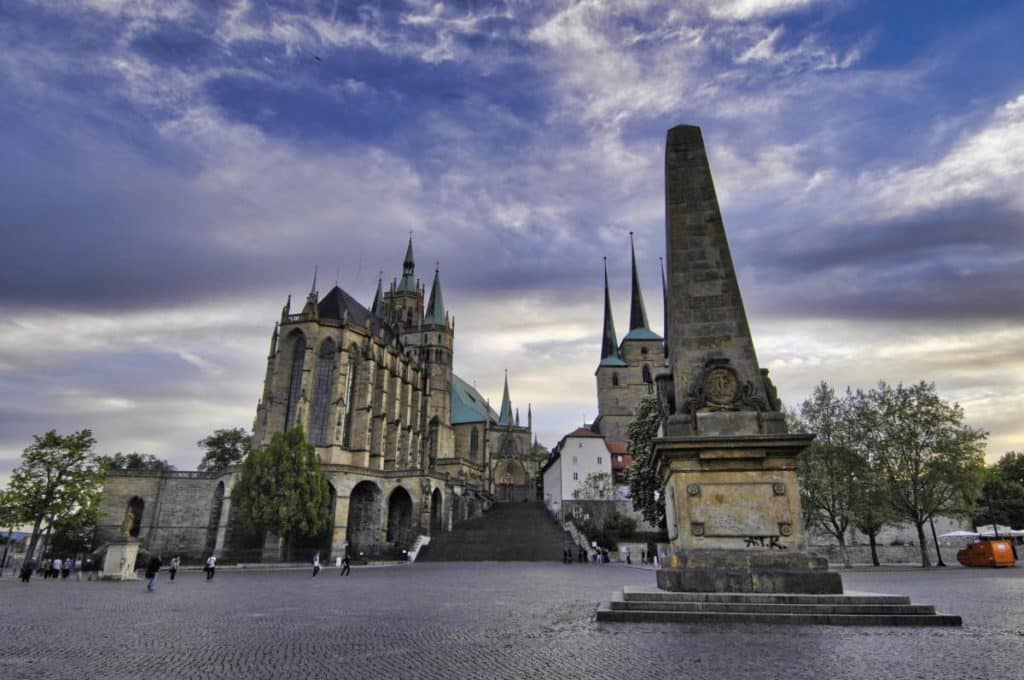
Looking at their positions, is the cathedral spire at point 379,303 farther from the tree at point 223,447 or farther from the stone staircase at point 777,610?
→ the stone staircase at point 777,610

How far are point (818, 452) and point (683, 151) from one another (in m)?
26.7

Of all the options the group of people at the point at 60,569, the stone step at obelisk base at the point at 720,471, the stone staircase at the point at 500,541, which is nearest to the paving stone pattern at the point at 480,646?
the stone step at obelisk base at the point at 720,471

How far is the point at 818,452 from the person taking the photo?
31219mm

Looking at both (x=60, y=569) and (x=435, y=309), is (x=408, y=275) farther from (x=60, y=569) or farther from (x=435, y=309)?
(x=60, y=569)

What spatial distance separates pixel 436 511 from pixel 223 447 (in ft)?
88.3

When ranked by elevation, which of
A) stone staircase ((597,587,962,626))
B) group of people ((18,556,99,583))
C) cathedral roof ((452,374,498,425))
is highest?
cathedral roof ((452,374,498,425))

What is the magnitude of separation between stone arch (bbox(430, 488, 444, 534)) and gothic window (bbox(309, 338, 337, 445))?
9758mm

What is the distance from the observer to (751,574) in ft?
24.5

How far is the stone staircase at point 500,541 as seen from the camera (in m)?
37.8

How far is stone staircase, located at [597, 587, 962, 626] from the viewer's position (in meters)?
6.70

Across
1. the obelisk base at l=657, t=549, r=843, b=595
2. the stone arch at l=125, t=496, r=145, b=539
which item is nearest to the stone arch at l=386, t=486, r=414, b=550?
the stone arch at l=125, t=496, r=145, b=539

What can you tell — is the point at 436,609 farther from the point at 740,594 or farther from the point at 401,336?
the point at 401,336

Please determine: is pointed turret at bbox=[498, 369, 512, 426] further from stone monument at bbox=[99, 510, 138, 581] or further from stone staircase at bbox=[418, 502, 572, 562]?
stone monument at bbox=[99, 510, 138, 581]

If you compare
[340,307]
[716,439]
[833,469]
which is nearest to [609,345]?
[340,307]
